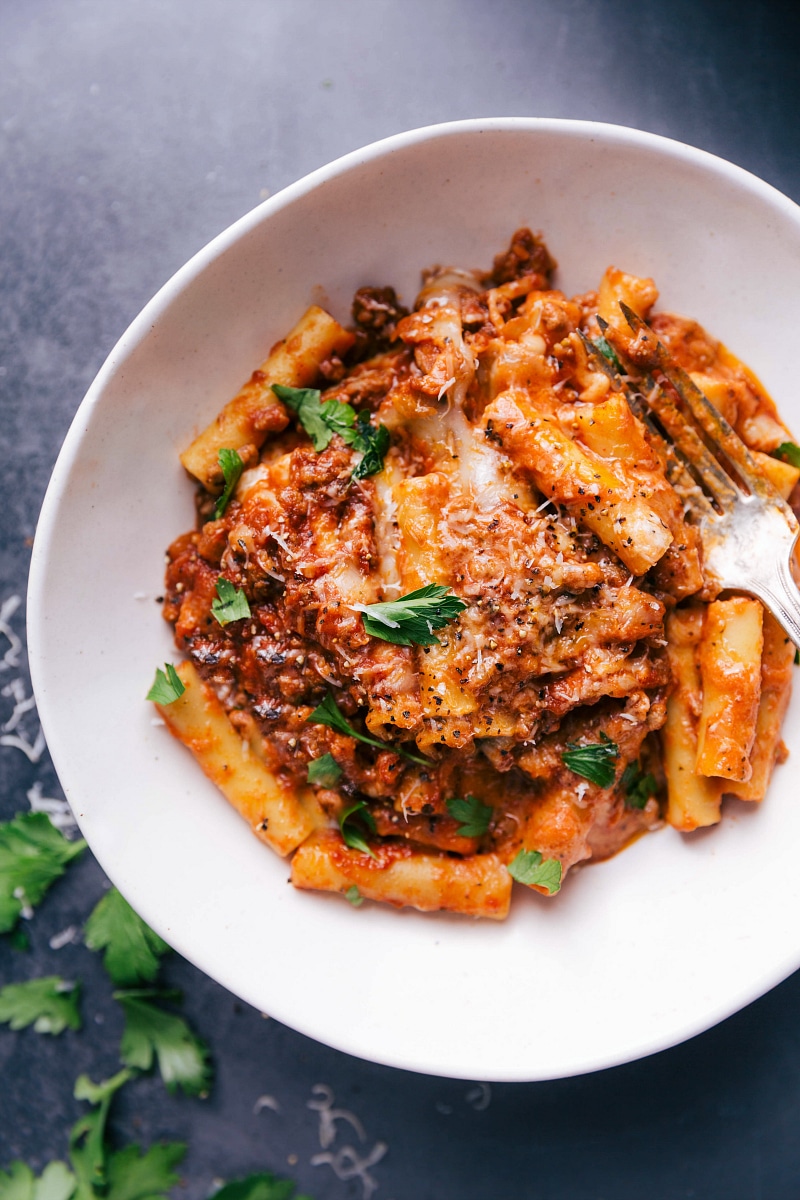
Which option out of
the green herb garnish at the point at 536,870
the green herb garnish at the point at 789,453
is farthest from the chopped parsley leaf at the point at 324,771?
the green herb garnish at the point at 789,453

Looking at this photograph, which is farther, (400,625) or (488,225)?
(488,225)

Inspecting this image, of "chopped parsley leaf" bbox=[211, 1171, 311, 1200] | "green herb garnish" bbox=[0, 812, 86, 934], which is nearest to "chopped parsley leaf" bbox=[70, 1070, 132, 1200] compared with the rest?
"chopped parsley leaf" bbox=[211, 1171, 311, 1200]

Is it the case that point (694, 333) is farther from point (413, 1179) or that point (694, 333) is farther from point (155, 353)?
point (413, 1179)

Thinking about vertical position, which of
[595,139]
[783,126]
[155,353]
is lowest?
[155,353]

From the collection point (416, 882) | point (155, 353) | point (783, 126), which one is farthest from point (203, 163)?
point (416, 882)

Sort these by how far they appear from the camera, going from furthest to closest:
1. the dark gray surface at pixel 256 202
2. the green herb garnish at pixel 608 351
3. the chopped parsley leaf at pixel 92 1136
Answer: the chopped parsley leaf at pixel 92 1136 → the dark gray surface at pixel 256 202 → the green herb garnish at pixel 608 351

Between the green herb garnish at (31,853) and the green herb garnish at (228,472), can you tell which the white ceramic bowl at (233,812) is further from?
the green herb garnish at (31,853)
